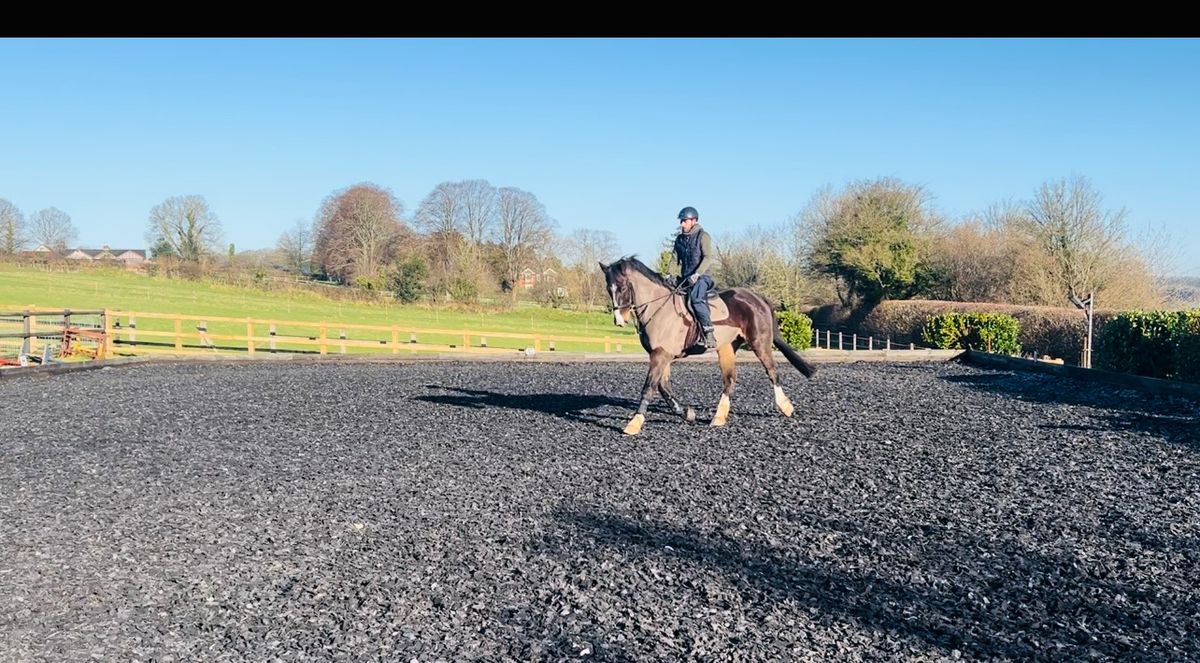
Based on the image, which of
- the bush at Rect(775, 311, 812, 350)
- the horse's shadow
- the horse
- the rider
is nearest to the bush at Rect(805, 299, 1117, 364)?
the bush at Rect(775, 311, 812, 350)

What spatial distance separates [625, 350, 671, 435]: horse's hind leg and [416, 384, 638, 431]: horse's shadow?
0.81 m

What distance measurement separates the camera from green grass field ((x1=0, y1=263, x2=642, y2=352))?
42250 mm

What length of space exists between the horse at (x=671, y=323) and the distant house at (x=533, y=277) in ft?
144

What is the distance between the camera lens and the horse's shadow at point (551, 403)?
11.0m

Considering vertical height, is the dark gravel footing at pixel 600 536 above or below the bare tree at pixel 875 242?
below

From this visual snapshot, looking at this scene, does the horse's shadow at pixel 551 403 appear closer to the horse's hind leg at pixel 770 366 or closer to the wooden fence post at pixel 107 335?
the horse's hind leg at pixel 770 366

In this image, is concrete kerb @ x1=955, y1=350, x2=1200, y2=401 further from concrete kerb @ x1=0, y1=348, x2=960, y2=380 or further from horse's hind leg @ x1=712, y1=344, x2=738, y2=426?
horse's hind leg @ x1=712, y1=344, x2=738, y2=426

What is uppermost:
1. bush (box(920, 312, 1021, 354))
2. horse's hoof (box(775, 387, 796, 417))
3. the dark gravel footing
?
bush (box(920, 312, 1021, 354))

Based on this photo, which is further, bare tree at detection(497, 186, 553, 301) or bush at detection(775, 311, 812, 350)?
bare tree at detection(497, 186, 553, 301)

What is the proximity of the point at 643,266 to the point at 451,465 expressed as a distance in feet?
10.5

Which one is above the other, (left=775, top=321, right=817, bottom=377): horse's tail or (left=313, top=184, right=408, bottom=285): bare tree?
(left=313, top=184, right=408, bottom=285): bare tree

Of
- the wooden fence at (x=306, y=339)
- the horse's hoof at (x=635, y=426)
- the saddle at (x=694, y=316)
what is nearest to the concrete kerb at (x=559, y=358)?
the wooden fence at (x=306, y=339)

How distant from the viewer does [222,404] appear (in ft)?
40.3
